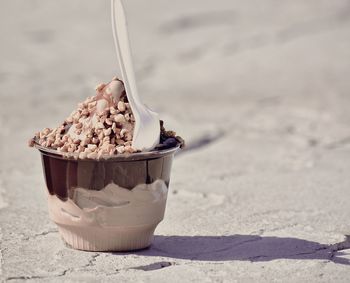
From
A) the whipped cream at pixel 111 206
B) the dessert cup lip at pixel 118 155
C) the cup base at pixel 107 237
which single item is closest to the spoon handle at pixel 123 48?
the dessert cup lip at pixel 118 155

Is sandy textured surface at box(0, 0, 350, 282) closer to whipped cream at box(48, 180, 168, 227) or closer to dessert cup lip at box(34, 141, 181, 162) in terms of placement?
whipped cream at box(48, 180, 168, 227)

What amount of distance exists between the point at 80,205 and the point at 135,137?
33 cm

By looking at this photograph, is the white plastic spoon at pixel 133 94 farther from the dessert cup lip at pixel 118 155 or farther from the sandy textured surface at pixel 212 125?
the sandy textured surface at pixel 212 125

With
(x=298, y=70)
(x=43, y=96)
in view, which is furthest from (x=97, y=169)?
(x=298, y=70)

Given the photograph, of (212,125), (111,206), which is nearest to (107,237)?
(111,206)

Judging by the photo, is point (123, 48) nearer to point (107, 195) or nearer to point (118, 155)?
point (118, 155)

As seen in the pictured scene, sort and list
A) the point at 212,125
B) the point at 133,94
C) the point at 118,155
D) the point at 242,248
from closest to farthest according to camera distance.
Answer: the point at 118,155
the point at 133,94
the point at 242,248
the point at 212,125

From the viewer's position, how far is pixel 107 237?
3322 millimetres

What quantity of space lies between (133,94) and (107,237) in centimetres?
55

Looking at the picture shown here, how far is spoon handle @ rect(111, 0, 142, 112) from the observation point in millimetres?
3295

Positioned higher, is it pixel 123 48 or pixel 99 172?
pixel 123 48

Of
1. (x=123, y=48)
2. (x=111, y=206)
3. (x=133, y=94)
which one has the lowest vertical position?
(x=111, y=206)

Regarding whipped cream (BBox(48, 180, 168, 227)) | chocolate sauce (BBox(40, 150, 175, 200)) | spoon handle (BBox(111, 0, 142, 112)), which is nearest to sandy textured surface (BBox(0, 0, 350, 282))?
whipped cream (BBox(48, 180, 168, 227))

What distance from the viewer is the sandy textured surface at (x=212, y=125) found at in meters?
3.36
